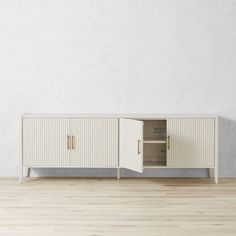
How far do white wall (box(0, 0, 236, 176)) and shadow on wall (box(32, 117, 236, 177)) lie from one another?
12 mm

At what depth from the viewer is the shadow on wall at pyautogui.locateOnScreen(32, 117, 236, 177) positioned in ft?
17.4

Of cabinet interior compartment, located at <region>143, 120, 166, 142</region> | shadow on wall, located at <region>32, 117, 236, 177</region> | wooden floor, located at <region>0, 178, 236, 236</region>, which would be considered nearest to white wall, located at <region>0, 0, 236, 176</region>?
shadow on wall, located at <region>32, 117, 236, 177</region>

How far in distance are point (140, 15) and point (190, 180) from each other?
1779 millimetres

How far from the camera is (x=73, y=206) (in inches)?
160

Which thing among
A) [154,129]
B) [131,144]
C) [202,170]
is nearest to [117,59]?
[154,129]

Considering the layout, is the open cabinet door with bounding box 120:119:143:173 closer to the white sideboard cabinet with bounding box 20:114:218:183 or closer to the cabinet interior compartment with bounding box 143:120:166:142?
the white sideboard cabinet with bounding box 20:114:218:183

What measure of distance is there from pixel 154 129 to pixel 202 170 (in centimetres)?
67

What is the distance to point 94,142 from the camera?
16.4 feet

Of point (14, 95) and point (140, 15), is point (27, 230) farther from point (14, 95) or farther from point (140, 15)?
point (140, 15)

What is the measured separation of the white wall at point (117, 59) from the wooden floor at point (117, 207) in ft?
2.38

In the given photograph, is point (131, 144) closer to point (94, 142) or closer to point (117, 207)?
point (94, 142)

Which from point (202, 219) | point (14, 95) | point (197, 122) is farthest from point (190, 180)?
point (14, 95)

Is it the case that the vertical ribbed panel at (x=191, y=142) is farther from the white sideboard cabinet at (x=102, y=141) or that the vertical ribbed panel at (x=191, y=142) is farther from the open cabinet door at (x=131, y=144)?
the open cabinet door at (x=131, y=144)

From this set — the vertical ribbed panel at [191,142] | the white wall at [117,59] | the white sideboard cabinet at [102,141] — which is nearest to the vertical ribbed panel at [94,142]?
the white sideboard cabinet at [102,141]
